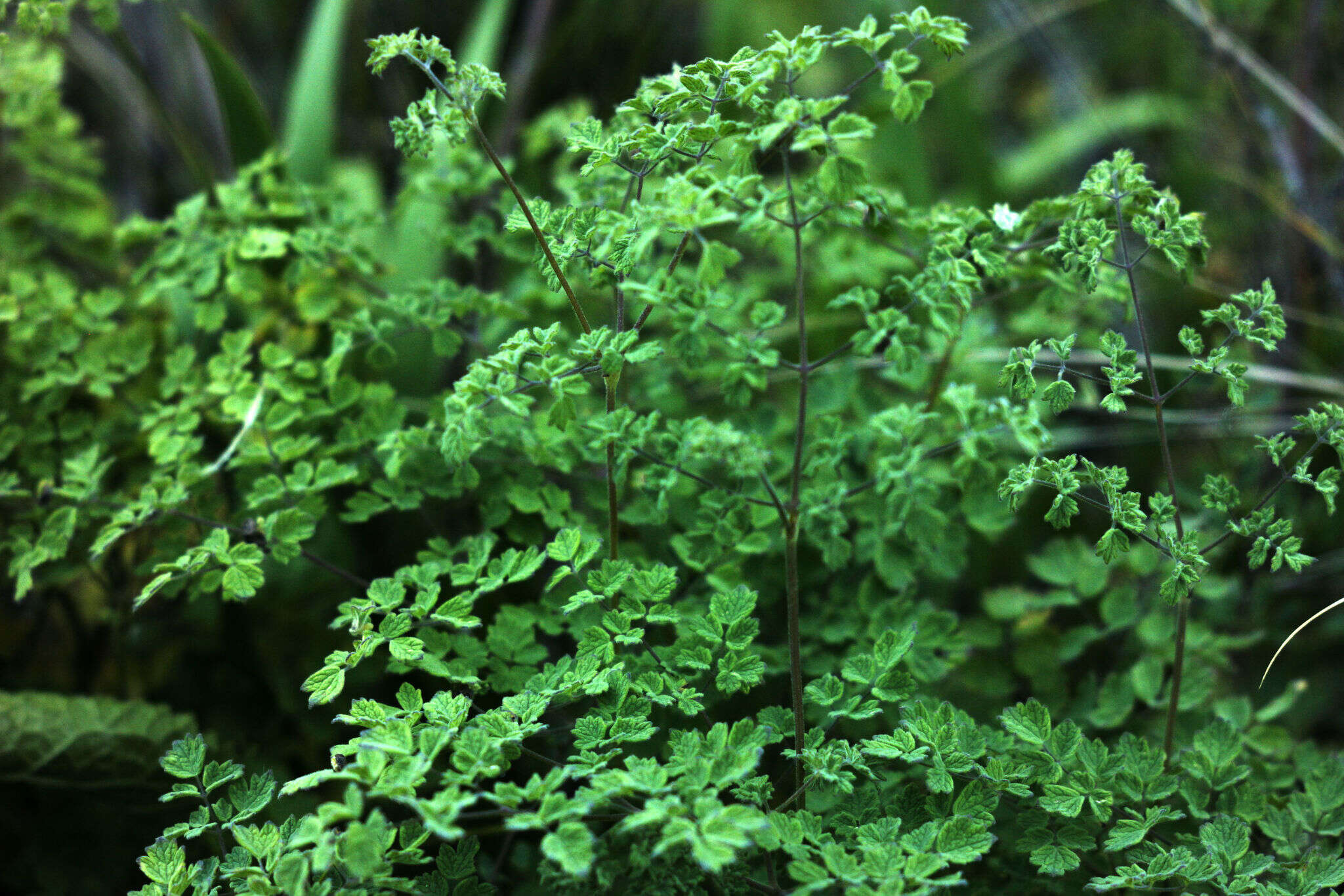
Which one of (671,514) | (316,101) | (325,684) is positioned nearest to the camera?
(325,684)

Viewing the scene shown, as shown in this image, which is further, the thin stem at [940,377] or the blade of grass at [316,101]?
the blade of grass at [316,101]

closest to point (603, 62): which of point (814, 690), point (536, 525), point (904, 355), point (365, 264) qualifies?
point (365, 264)

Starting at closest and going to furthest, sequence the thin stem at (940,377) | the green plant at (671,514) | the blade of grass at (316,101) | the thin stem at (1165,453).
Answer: the green plant at (671,514), the thin stem at (1165,453), the thin stem at (940,377), the blade of grass at (316,101)

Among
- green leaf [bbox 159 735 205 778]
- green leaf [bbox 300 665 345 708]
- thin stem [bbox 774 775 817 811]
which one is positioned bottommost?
thin stem [bbox 774 775 817 811]

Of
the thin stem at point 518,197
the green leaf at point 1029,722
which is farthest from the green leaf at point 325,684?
the green leaf at point 1029,722

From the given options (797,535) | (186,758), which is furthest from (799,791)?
(186,758)

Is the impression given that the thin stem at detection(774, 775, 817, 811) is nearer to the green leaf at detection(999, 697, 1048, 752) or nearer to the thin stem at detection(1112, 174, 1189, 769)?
the green leaf at detection(999, 697, 1048, 752)

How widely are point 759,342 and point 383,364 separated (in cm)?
56

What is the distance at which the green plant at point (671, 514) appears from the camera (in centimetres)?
70

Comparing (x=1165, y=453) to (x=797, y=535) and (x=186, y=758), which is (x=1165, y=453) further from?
(x=186, y=758)

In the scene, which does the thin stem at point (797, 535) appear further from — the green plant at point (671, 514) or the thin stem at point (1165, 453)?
the thin stem at point (1165, 453)

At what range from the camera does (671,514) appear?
3.42ft

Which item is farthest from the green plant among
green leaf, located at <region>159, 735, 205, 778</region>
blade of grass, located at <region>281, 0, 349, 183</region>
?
blade of grass, located at <region>281, 0, 349, 183</region>

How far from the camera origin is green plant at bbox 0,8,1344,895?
705 millimetres
